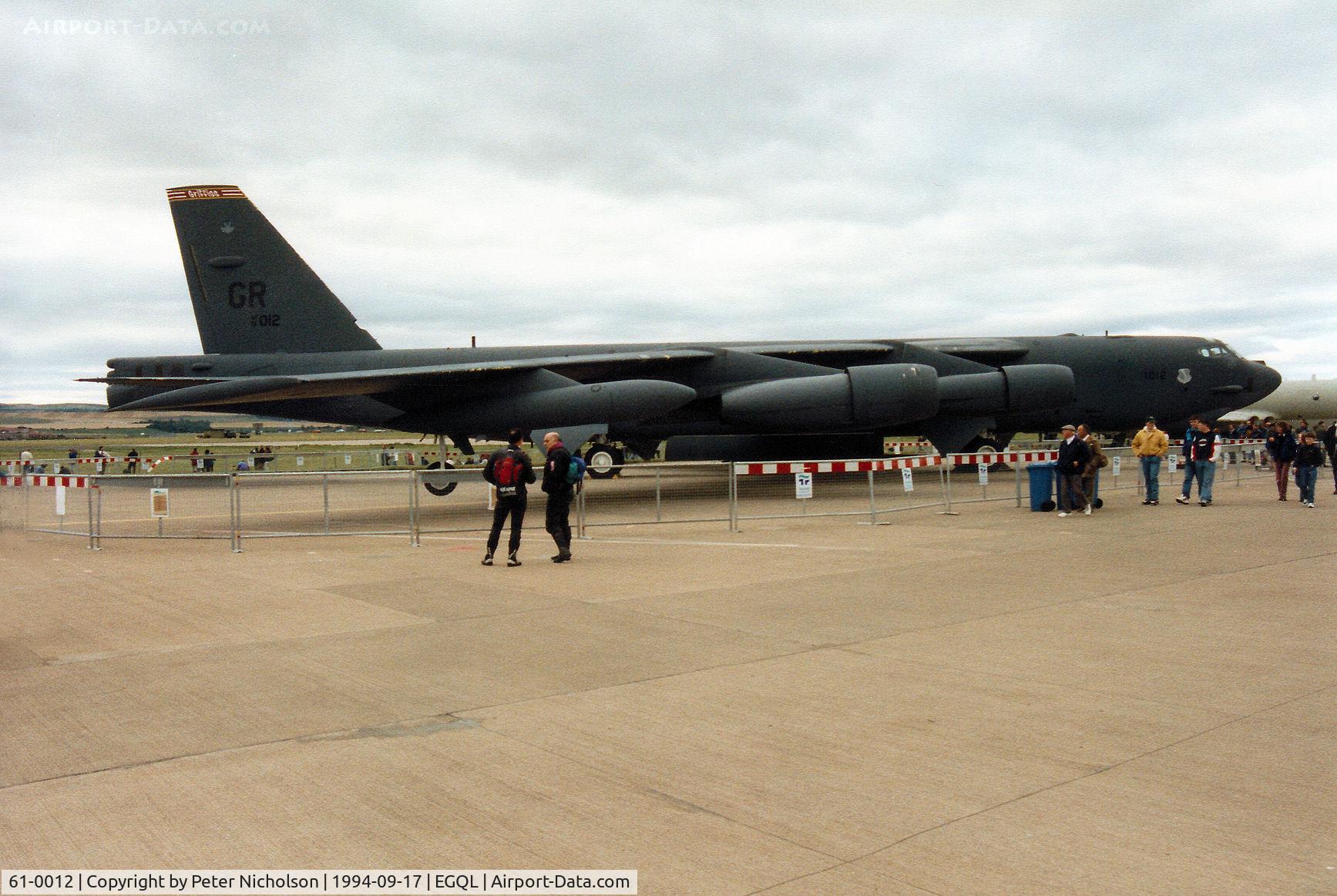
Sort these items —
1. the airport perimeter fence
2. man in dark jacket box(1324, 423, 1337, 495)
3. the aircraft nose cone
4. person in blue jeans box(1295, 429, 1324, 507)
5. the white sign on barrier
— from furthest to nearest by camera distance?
the aircraft nose cone < man in dark jacket box(1324, 423, 1337, 495) < person in blue jeans box(1295, 429, 1324, 507) < the white sign on barrier < the airport perimeter fence

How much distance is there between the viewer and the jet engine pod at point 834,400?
1966 cm

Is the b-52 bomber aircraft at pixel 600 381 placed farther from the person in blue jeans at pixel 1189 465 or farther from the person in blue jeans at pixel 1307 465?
the person in blue jeans at pixel 1307 465

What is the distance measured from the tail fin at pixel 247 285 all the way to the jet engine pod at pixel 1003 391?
1229 cm

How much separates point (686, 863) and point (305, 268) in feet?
59.6

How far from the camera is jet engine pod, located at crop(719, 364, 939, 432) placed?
64.5 feet

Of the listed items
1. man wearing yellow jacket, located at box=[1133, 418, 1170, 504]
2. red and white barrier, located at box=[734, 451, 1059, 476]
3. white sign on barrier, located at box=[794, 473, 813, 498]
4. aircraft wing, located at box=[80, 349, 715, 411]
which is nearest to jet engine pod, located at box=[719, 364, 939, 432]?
aircraft wing, located at box=[80, 349, 715, 411]

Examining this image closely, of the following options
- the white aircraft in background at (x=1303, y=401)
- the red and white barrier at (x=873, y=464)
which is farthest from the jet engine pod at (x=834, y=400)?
the white aircraft in background at (x=1303, y=401)

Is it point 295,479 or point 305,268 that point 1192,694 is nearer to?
point 295,479

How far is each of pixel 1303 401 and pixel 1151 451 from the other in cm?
3559

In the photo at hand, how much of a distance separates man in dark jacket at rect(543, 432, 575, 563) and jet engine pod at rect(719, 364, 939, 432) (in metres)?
8.92

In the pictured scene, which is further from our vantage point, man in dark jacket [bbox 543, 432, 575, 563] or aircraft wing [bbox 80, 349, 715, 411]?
aircraft wing [bbox 80, 349, 715, 411]

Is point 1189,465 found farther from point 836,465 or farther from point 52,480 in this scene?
point 52,480

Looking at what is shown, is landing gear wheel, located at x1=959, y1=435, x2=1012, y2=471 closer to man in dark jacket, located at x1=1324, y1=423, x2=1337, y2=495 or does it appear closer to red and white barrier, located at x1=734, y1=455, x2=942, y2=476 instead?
man in dark jacket, located at x1=1324, y1=423, x2=1337, y2=495

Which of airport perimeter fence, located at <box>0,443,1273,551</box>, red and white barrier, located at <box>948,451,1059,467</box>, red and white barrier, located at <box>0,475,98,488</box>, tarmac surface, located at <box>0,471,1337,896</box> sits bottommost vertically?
tarmac surface, located at <box>0,471,1337,896</box>
